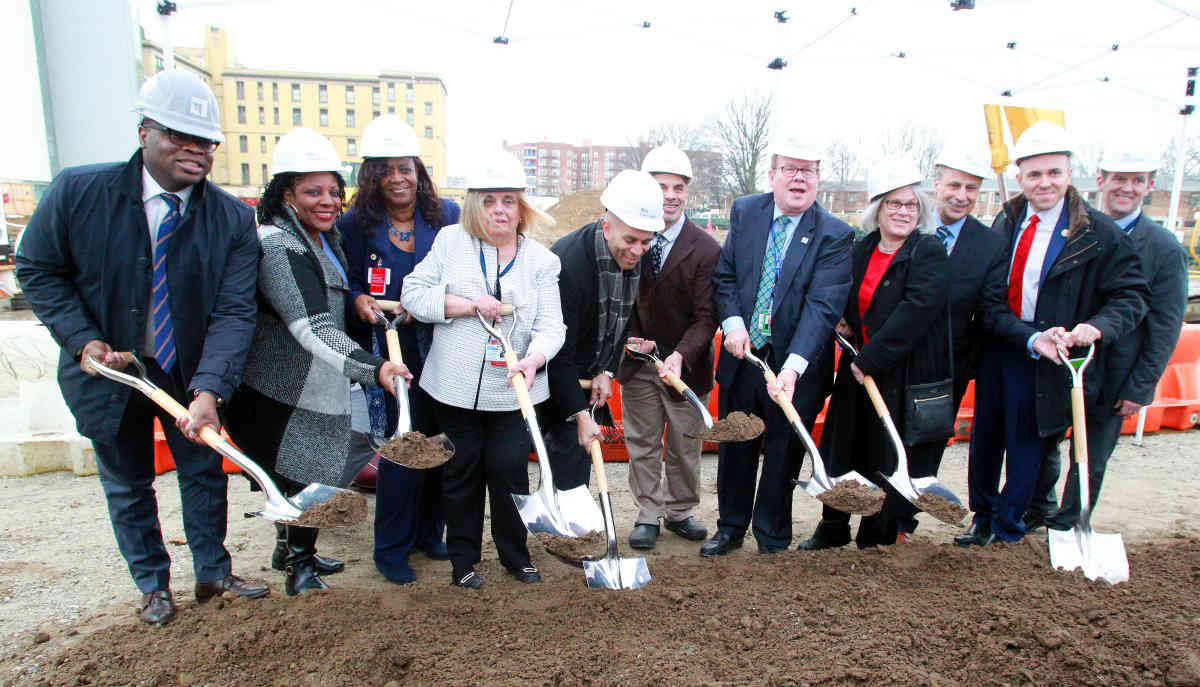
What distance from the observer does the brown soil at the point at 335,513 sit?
2607mm

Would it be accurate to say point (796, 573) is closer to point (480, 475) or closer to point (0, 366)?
point (480, 475)

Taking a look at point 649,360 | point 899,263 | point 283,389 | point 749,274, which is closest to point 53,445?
point 283,389

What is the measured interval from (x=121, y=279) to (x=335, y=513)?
1140mm

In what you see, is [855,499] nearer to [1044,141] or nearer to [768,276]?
[768,276]

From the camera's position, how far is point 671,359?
355 cm

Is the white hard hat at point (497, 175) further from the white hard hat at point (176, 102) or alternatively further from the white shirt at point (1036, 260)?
the white shirt at point (1036, 260)

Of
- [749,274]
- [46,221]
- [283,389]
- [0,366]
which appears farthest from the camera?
[0,366]

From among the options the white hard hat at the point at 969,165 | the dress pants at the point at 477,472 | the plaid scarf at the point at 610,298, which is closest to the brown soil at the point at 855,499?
the plaid scarf at the point at 610,298

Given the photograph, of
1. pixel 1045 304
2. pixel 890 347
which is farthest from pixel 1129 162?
pixel 890 347

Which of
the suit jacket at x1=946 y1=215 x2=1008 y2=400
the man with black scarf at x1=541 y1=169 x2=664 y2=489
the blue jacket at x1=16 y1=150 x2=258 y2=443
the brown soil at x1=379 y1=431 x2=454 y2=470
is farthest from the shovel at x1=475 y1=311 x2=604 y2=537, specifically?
the suit jacket at x1=946 y1=215 x2=1008 y2=400

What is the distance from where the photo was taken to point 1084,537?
312cm

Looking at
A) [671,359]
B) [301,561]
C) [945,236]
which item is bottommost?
[301,561]

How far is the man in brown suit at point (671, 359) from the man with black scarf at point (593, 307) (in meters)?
0.28

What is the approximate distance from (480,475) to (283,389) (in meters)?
0.90
